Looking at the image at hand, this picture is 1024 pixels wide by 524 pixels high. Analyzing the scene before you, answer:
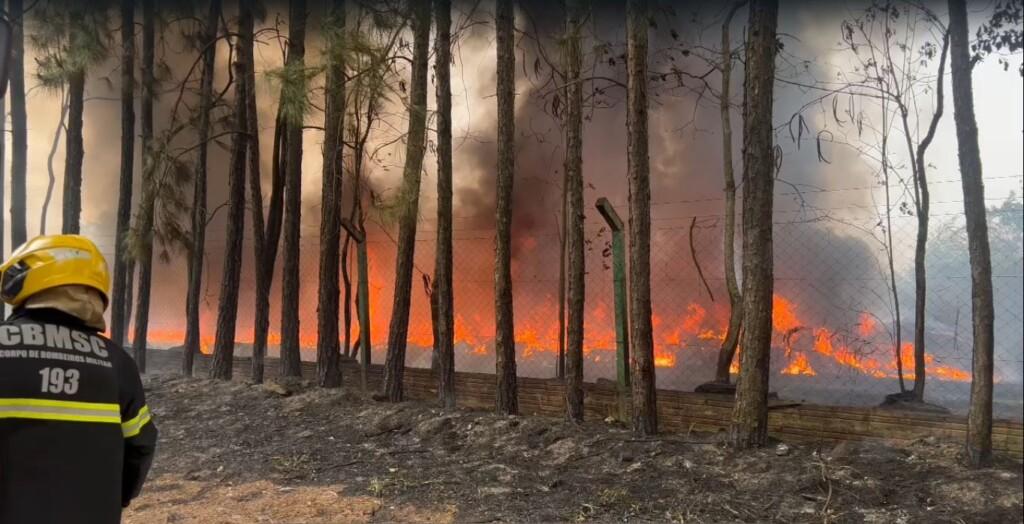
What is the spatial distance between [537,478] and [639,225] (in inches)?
110

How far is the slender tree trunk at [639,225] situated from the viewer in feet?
23.0

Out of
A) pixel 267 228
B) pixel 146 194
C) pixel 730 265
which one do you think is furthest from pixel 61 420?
pixel 146 194

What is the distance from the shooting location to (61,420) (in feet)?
7.05

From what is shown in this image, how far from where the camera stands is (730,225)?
34.3ft

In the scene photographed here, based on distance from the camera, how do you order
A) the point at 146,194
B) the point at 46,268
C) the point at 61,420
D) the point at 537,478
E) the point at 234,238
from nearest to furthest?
the point at 61,420 < the point at 46,268 < the point at 537,478 < the point at 234,238 < the point at 146,194

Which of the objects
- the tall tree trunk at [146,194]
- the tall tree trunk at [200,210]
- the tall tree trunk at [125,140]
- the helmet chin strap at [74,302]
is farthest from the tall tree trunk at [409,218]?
the tall tree trunk at [125,140]

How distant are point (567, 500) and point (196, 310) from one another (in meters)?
10.7

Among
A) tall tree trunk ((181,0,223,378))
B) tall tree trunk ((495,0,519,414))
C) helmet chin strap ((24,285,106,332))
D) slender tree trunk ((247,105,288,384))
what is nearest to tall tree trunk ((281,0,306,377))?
slender tree trunk ((247,105,288,384))

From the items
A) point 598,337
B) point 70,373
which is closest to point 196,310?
point 598,337

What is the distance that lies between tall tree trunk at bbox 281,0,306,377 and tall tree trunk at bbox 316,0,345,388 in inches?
32.7

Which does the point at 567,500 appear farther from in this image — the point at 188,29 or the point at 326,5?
the point at 188,29

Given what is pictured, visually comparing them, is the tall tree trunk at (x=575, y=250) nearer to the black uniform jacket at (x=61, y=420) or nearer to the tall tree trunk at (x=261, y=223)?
the black uniform jacket at (x=61, y=420)

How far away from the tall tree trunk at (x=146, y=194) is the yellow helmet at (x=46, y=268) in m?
11.4

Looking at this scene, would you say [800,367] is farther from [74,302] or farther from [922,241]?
[74,302]
